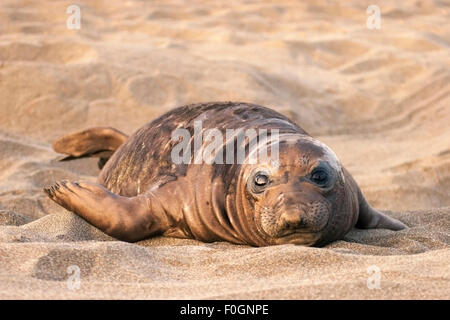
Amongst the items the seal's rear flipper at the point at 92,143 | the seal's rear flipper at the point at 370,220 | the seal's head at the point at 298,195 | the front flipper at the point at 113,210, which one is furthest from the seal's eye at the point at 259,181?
the seal's rear flipper at the point at 92,143

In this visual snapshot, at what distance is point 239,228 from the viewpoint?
4027 millimetres

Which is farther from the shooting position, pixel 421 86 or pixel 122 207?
pixel 421 86

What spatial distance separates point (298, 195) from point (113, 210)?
1.01 meters

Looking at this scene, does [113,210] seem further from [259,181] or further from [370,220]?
[370,220]

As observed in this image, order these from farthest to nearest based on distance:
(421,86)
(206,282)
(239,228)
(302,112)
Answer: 1. (421,86)
2. (302,112)
3. (239,228)
4. (206,282)

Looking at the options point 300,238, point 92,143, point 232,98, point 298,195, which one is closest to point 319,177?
point 298,195

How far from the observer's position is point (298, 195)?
3.70 meters

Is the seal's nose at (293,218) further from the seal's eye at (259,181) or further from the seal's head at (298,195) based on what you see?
the seal's eye at (259,181)

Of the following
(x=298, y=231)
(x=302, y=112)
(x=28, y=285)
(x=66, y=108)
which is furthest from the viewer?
(x=302, y=112)
